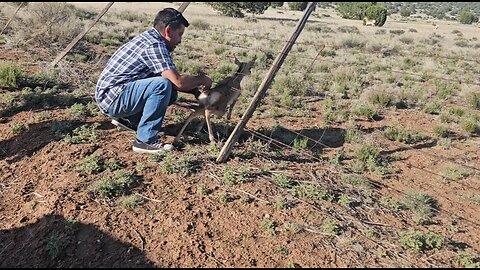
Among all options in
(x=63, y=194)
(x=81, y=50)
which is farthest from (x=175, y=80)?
(x=81, y=50)

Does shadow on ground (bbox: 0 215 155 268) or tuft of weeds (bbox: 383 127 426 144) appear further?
tuft of weeds (bbox: 383 127 426 144)

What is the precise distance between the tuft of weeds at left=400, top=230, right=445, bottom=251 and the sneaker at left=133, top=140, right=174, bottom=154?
8.97 feet

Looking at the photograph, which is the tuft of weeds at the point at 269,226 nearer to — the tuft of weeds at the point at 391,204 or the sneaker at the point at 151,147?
the tuft of weeds at the point at 391,204

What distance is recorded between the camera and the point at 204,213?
4457 mm

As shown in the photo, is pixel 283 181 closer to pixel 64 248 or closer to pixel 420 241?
pixel 420 241

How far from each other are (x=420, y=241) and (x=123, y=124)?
367 cm

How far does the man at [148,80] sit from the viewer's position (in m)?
5.15

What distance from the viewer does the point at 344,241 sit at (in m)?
4.10

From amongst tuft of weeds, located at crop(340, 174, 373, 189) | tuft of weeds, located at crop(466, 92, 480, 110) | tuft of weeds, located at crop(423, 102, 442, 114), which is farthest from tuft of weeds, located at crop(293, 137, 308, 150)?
tuft of weeds, located at crop(466, 92, 480, 110)

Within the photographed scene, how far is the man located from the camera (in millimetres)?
5152

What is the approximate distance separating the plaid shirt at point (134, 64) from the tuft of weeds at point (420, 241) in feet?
9.56

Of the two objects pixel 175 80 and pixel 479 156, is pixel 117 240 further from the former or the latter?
pixel 479 156

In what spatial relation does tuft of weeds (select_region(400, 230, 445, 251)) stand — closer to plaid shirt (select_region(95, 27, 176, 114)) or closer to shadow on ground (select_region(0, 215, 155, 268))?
shadow on ground (select_region(0, 215, 155, 268))

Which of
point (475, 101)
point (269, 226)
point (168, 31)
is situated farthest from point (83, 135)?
point (475, 101)
